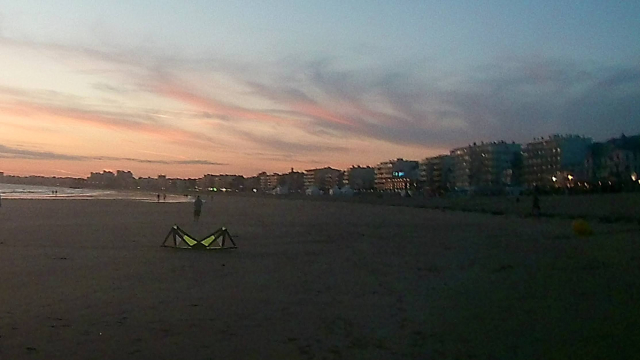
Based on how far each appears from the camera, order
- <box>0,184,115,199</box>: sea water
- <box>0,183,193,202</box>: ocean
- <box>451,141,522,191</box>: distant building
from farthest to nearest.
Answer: <box>451,141,522,191</box>: distant building, <box>0,183,193,202</box>: ocean, <box>0,184,115,199</box>: sea water

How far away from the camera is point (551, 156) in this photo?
115188 mm

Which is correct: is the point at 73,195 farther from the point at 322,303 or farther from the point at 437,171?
the point at 437,171

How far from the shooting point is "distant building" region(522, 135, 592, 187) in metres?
111

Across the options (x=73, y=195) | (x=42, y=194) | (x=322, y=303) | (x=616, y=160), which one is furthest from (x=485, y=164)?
(x=322, y=303)

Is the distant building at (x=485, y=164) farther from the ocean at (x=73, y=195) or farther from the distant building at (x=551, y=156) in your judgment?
the ocean at (x=73, y=195)

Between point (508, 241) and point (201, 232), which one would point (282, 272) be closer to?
point (508, 241)

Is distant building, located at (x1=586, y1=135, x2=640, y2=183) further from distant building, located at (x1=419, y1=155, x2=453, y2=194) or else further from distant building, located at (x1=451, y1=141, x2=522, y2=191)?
distant building, located at (x1=419, y1=155, x2=453, y2=194)

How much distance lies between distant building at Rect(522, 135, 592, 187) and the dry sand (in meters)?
99.0

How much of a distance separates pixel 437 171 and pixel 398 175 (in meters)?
15.5

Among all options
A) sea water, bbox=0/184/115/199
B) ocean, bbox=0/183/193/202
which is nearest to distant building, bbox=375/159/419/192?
ocean, bbox=0/183/193/202

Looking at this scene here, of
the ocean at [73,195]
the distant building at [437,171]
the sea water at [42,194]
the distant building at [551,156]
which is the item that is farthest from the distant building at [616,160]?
the sea water at [42,194]

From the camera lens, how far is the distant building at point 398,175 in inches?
6470

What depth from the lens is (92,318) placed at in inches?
311

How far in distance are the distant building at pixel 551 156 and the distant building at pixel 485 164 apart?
4.50 metres
